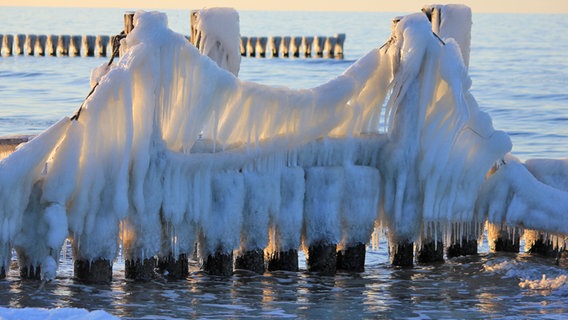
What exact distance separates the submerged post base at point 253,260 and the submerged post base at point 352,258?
1.05m

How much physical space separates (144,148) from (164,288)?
1.60m

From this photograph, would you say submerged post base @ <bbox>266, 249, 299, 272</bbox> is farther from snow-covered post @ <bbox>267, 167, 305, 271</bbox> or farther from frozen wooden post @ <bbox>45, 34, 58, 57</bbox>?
frozen wooden post @ <bbox>45, 34, 58, 57</bbox>

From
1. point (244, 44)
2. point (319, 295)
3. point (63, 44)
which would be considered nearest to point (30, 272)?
point (319, 295)

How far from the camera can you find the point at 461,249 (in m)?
14.8

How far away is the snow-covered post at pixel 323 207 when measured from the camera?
13383 millimetres

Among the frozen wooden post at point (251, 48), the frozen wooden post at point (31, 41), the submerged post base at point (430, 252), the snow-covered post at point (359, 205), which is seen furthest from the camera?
the frozen wooden post at point (251, 48)

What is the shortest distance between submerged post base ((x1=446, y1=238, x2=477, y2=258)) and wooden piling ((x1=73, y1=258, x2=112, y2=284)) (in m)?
4.56

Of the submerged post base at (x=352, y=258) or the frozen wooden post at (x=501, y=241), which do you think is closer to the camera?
the submerged post base at (x=352, y=258)

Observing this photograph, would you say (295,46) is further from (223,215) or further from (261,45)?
(223,215)

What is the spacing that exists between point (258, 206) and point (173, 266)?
3.77ft

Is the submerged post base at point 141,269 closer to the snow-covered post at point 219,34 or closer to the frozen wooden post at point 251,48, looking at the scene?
the snow-covered post at point 219,34

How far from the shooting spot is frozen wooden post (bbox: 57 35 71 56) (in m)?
55.1

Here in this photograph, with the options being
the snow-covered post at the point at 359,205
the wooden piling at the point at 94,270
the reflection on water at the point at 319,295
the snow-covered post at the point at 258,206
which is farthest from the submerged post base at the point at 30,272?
the snow-covered post at the point at 359,205

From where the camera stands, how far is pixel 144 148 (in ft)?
40.3
